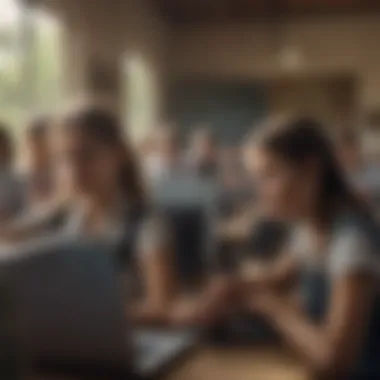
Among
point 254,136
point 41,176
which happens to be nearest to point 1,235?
point 41,176

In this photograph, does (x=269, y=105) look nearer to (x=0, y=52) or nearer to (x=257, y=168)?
(x=257, y=168)

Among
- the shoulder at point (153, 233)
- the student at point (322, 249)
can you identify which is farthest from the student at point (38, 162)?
the student at point (322, 249)

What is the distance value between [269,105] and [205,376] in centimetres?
31

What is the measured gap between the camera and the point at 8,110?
807 mm

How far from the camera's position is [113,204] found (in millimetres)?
786

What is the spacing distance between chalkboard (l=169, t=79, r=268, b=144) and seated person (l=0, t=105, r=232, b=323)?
0.24ft

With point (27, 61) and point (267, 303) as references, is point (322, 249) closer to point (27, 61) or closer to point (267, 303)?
point (267, 303)

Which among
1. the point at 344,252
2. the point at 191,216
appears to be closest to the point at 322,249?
the point at 344,252

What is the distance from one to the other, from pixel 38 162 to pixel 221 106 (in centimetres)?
21

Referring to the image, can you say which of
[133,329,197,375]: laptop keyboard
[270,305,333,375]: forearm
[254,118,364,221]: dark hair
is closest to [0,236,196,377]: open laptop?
[133,329,197,375]: laptop keyboard

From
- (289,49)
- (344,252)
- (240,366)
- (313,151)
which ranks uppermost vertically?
(289,49)

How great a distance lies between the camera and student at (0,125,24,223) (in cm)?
80

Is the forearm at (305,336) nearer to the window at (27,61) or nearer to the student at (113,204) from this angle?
the student at (113,204)

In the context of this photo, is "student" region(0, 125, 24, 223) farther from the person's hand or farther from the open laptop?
the person's hand
